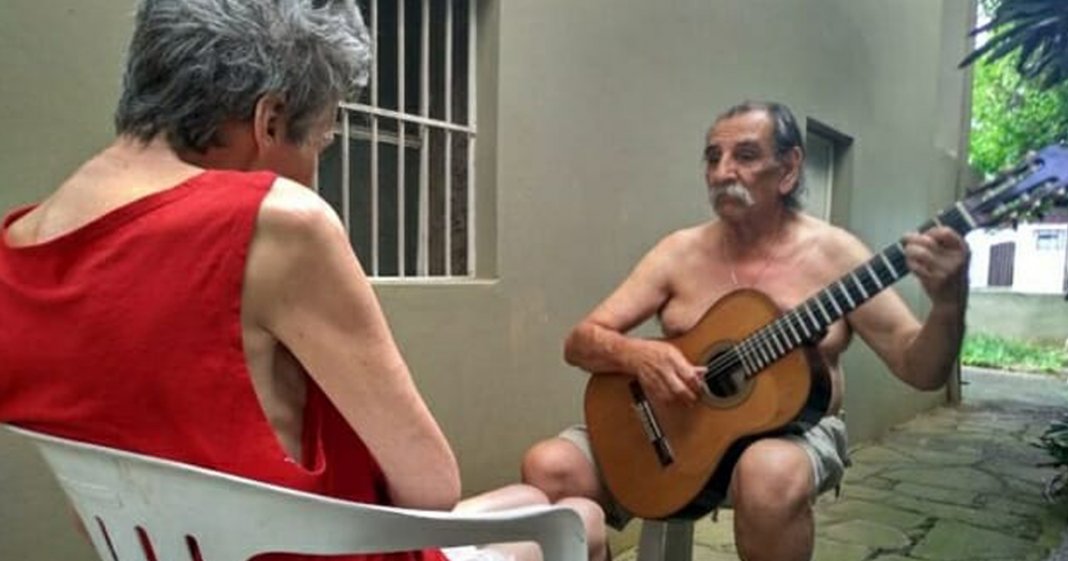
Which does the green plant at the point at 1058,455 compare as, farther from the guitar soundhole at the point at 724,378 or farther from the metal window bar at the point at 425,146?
the metal window bar at the point at 425,146

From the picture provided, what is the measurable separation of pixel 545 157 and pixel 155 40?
165 centimetres

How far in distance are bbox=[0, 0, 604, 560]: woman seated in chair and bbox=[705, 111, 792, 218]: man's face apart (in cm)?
121

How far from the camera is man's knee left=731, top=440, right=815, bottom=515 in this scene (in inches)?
59.8

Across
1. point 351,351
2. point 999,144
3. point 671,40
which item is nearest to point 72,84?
point 351,351

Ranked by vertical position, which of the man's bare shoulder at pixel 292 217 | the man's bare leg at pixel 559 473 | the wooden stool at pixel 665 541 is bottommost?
the wooden stool at pixel 665 541

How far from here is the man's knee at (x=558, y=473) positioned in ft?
5.67

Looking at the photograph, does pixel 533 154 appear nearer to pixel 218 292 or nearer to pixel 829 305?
pixel 829 305

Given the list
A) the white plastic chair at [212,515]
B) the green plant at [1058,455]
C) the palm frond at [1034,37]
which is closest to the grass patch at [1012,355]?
the green plant at [1058,455]

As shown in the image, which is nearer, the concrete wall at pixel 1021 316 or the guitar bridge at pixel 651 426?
the guitar bridge at pixel 651 426

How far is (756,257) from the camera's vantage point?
196 centimetres

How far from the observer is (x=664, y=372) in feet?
5.67

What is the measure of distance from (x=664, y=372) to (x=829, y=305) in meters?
0.37

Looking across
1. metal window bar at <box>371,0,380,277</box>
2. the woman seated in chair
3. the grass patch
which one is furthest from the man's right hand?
the grass patch

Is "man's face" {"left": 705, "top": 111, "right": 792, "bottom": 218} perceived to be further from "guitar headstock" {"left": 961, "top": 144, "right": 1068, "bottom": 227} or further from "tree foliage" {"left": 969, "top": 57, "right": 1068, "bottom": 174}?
"tree foliage" {"left": 969, "top": 57, "right": 1068, "bottom": 174}
